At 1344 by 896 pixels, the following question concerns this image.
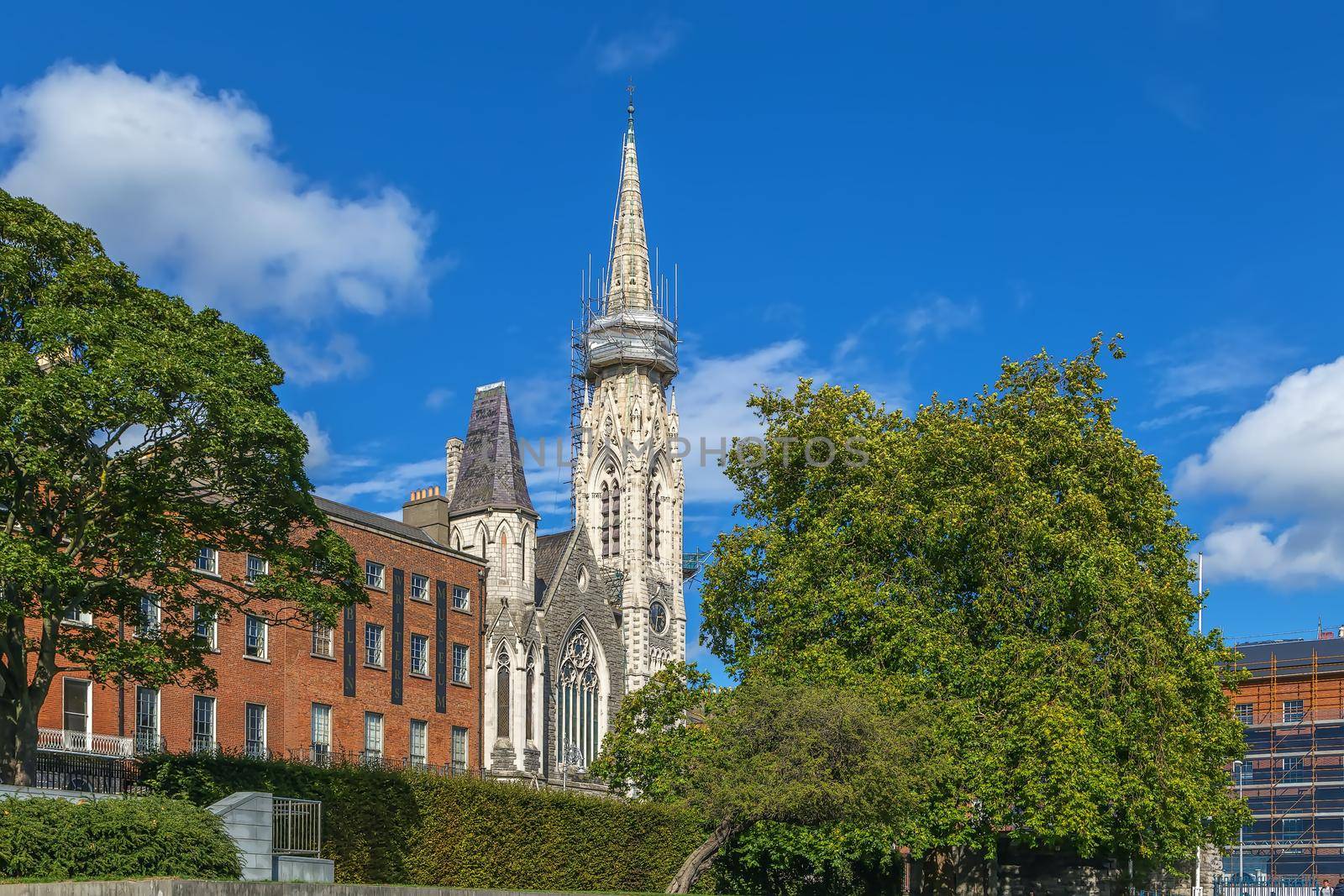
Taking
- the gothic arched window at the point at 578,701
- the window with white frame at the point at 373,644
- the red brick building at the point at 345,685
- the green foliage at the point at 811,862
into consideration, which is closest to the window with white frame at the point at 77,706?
the red brick building at the point at 345,685

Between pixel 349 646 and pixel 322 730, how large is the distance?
3.28 meters

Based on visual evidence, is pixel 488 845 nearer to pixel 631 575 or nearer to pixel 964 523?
pixel 964 523

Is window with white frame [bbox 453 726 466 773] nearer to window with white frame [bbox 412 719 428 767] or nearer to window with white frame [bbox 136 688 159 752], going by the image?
window with white frame [bbox 412 719 428 767]

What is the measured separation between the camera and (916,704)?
39.1 meters

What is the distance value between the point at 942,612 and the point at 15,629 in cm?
2417

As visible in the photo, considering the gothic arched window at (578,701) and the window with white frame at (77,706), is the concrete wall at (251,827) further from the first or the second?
the gothic arched window at (578,701)

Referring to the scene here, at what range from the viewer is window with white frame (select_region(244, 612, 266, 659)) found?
162 feet

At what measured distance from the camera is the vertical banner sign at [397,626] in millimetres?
57312

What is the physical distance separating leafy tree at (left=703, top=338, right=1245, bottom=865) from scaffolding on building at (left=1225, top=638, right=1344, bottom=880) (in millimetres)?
18783

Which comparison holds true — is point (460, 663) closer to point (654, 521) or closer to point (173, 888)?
point (654, 521)

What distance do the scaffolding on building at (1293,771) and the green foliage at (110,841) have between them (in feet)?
154

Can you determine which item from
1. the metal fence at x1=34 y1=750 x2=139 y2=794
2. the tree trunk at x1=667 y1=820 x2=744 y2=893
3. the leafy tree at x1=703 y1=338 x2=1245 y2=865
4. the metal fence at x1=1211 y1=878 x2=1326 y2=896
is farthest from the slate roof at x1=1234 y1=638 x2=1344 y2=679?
the metal fence at x1=34 y1=750 x2=139 y2=794

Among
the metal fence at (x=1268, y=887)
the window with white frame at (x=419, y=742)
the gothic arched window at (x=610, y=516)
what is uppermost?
the gothic arched window at (x=610, y=516)

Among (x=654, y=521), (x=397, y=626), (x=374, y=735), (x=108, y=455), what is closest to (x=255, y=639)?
(x=374, y=735)
